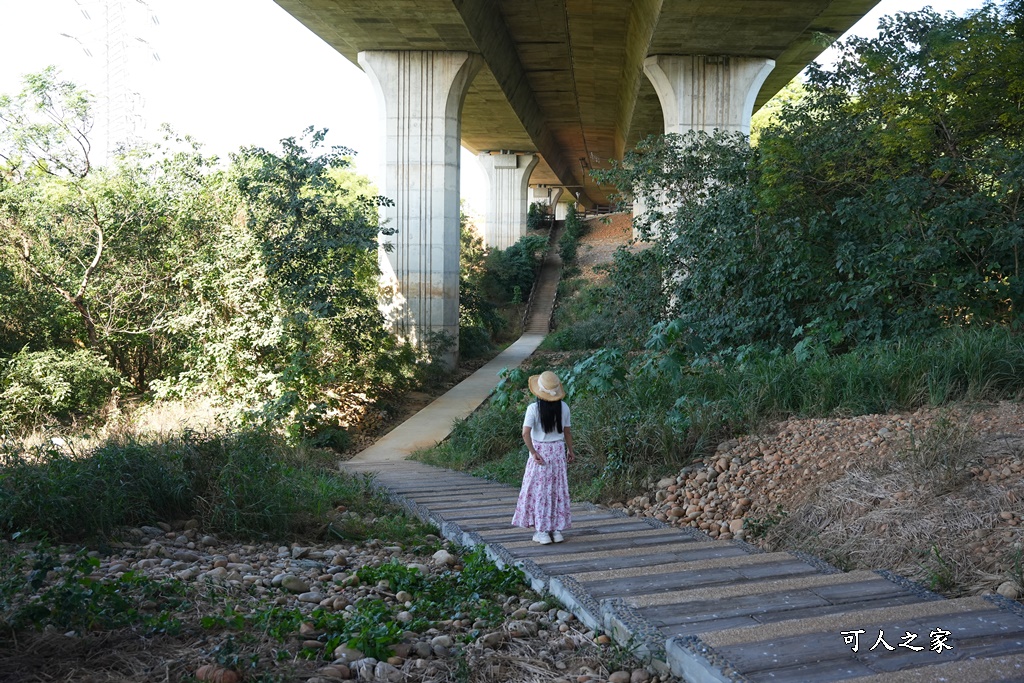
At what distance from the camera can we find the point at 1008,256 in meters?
10.0

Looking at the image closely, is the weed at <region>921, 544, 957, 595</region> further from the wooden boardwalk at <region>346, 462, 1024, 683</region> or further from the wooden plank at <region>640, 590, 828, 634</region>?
the wooden plank at <region>640, 590, 828, 634</region>

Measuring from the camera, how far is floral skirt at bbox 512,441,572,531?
5.31m

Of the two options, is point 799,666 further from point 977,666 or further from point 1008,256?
point 1008,256

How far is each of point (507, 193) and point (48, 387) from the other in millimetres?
28146

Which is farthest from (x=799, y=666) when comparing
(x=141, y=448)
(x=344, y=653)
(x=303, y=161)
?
(x=303, y=161)

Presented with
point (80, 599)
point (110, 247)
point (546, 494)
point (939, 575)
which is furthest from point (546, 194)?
point (80, 599)

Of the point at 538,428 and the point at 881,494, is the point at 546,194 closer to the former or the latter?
the point at 538,428

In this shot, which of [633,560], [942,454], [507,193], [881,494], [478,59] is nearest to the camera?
[633,560]

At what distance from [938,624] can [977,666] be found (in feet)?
1.47

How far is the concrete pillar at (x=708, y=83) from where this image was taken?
1969cm

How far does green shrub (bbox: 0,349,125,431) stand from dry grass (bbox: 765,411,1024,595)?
11.0 meters

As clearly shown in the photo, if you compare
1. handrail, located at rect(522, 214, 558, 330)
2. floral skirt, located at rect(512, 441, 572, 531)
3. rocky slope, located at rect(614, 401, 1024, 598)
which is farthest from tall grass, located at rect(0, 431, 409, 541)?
handrail, located at rect(522, 214, 558, 330)

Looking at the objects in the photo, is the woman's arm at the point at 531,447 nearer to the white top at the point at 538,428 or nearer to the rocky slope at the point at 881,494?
the white top at the point at 538,428

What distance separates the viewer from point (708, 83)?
778 inches
